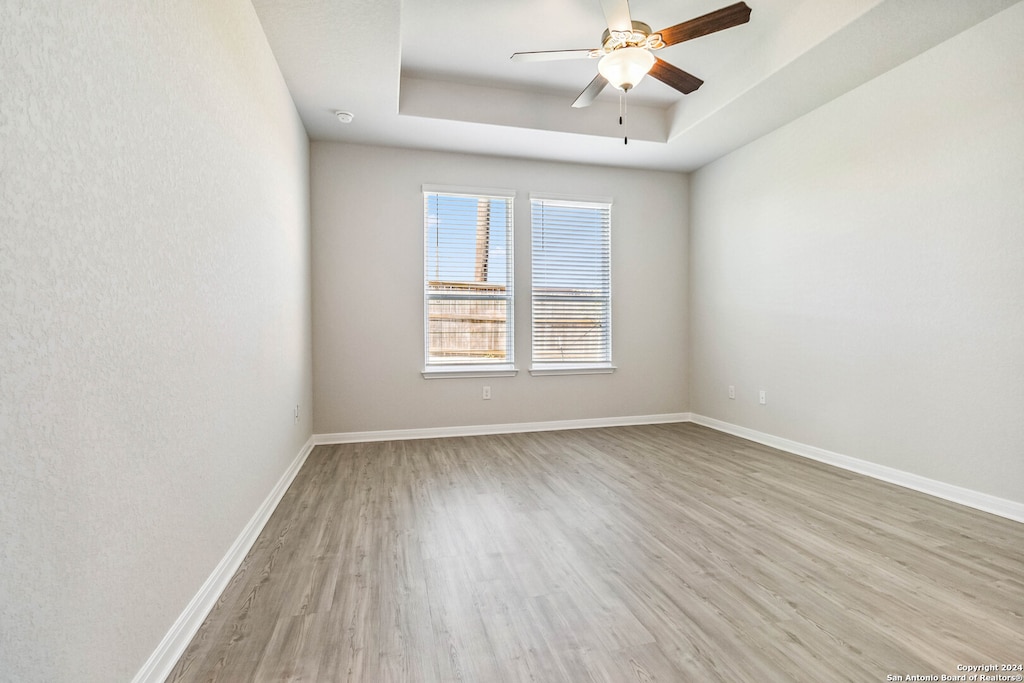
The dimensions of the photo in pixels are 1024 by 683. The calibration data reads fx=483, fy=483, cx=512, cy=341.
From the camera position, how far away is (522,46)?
3.38 metres

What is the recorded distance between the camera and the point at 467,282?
4680 mm

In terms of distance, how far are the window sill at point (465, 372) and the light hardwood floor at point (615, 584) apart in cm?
139

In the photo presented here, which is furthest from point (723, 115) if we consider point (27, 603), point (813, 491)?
point (27, 603)

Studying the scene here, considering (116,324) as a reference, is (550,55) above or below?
above

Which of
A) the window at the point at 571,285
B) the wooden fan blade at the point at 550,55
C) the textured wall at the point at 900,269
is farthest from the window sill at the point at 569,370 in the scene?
the wooden fan blade at the point at 550,55

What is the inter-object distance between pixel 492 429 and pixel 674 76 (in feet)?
10.7

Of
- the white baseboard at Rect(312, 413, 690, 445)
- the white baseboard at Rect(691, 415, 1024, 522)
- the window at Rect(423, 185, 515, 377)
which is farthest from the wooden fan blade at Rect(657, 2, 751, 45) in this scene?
the white baseboard at Rect(312, 413, 690, 445)

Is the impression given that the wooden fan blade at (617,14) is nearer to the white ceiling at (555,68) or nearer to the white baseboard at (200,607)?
the white ceiling at (555,68)

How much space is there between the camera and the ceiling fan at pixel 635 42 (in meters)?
2.35

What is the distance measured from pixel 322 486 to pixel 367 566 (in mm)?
1230

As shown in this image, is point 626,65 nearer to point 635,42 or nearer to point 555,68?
point 635,42

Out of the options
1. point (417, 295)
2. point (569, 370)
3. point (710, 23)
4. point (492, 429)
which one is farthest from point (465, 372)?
point (710, 23)

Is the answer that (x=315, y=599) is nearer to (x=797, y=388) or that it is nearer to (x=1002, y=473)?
(x=1002, y=473)

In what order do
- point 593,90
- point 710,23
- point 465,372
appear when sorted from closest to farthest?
1. point 710,23
2. point 593,90
3. point 465,372
